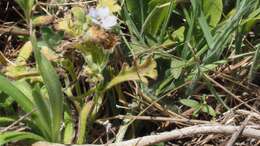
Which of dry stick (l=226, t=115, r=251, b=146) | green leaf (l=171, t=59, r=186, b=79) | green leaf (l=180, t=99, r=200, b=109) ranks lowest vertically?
dry stick (l=226, t=115, r=251, b=146)

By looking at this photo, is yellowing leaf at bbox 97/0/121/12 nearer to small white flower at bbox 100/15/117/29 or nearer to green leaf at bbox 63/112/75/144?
small white flower at bbox 100/15/117/29

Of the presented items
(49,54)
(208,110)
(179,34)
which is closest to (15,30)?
(49,54)

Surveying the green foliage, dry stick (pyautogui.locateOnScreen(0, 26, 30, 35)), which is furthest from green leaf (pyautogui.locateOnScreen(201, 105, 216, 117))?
dry stick (pyautogui.locateOnScreen(0, 26, 30, 35))

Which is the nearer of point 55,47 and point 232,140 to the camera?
point 232,140

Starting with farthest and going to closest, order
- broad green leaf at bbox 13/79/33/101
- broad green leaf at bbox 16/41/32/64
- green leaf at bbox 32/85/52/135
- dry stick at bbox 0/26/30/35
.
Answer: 1. dry stick at bbox 0/26/30/35
2. broad green leaf at bbox 16/41/32/64
3. broad green leaf at bbox 13/79/33/101
4. green leaf at bbox 32/85/52/135

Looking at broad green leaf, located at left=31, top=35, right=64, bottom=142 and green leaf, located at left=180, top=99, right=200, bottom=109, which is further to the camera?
green leaf, located at left=180, top=99, right=200, bottom=109

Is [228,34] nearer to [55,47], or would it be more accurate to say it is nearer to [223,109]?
[223,109]

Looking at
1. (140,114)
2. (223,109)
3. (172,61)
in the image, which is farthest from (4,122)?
(223,109)
